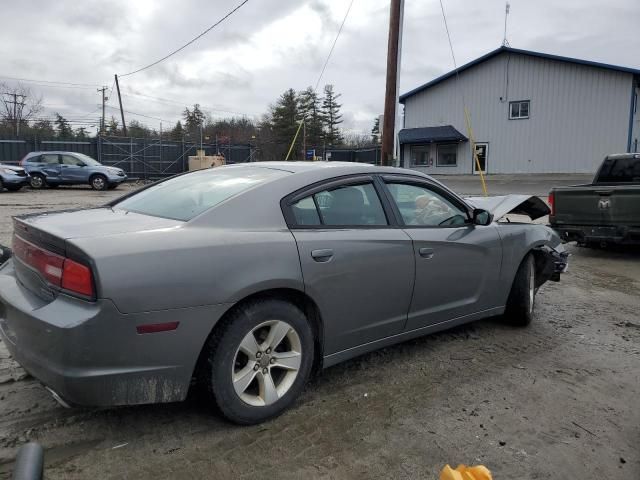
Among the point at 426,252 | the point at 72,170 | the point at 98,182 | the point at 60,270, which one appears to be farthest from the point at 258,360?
the point at 72,170

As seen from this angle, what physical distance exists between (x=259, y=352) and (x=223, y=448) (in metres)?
0.51

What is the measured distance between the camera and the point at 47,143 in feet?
88.1

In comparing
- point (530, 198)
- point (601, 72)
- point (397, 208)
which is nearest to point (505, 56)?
point (601, 72)

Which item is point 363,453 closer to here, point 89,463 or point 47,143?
point 89,463

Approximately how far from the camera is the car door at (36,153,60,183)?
21.9 meters

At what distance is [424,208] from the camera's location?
3.88 metres

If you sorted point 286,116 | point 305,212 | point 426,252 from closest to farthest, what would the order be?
1. point 305,212
2. point 426,252
3. point 286,116

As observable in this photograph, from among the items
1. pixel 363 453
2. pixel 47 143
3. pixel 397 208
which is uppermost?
pixel 47 143

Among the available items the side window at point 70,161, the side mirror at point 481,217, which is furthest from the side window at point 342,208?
the side window at point 70,161

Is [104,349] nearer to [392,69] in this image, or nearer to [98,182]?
[392,69]

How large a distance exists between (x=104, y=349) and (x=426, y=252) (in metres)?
2.21

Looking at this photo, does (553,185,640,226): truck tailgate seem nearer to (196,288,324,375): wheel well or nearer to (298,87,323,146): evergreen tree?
(196,288,324,375): wheel well

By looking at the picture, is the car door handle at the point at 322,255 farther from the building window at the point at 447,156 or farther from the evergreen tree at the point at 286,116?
the evergreen tree at the point at 286,116

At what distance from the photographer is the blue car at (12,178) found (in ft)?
65.3
